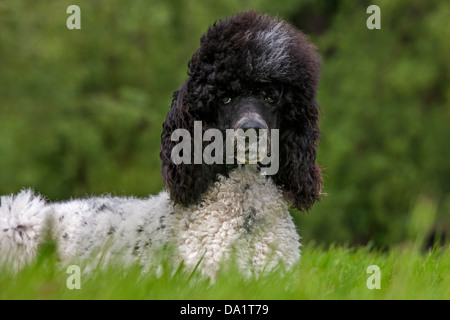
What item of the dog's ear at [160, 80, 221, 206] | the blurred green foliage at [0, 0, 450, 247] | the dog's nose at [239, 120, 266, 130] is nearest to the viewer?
the dog's nose at [239, 120, 266, 130]

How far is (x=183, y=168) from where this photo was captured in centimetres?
340

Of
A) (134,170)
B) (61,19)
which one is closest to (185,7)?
(61,19)

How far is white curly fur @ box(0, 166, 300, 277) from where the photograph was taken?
3205 mm

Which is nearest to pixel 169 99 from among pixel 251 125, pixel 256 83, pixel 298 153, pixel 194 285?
pixel 298 153

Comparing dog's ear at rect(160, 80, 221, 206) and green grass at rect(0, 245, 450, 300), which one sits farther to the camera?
dog's ear at rect(160, 80, 221, 206)

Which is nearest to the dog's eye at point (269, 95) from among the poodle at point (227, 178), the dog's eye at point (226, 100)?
the poodle at point (227, 178)

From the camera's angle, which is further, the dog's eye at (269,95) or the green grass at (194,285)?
the dog's eye at (269,95)

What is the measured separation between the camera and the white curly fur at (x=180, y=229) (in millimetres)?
3205

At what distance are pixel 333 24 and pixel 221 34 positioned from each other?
11.8 m

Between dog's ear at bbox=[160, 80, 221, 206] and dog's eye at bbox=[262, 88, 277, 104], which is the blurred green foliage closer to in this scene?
dog's ear at bbox=[160, 80, 221, 206]

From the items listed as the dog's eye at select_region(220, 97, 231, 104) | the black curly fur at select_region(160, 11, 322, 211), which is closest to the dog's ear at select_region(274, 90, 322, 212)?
the black curly fur at select_region(160, 11, 322, 211)

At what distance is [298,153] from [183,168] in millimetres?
676

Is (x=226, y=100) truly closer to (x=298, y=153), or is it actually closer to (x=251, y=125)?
(x=251, y=125)

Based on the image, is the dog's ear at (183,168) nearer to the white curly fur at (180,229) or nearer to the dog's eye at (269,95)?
the white curly fur at (180,229)
